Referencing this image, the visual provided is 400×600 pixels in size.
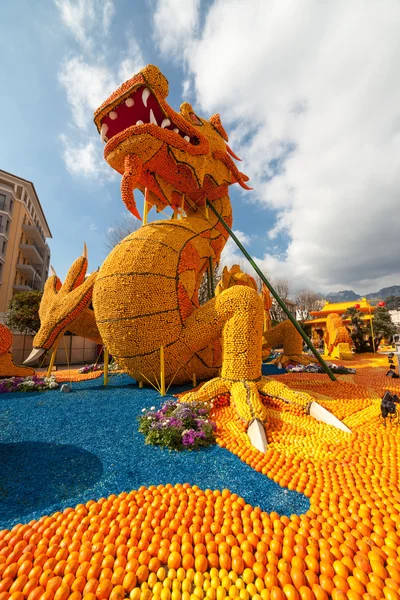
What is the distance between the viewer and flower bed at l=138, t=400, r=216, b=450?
3.45 metres

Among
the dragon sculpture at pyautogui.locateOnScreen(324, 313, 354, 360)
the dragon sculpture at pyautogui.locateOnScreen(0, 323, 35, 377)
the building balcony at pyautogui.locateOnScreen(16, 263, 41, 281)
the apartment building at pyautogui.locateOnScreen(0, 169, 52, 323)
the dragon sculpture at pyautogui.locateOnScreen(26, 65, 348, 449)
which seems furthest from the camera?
the building balcony at pyautogui.locateOnScreen(16, 263, 41, 281)

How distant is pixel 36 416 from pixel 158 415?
220 cm

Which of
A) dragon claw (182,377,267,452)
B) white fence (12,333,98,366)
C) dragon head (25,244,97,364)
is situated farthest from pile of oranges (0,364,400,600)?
white fence (12,333,98,366)

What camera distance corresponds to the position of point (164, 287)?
198 inches

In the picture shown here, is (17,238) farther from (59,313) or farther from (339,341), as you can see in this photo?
(339,341)

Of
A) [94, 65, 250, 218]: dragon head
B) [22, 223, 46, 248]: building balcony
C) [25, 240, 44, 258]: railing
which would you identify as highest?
[22, 223, 46, 248]: building balcony

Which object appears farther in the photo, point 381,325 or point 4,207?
point 4,207

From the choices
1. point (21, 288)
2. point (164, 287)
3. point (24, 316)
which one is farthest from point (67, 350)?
point (21, 288)

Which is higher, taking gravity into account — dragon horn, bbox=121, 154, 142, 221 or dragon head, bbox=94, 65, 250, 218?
dragon head, bbox=94, 65, 250, 218

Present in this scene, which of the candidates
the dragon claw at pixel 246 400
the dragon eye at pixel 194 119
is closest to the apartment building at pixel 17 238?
the dragon eye at pixel 194 119

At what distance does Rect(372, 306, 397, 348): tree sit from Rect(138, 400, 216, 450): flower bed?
67.6ft

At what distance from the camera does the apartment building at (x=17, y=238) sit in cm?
2328

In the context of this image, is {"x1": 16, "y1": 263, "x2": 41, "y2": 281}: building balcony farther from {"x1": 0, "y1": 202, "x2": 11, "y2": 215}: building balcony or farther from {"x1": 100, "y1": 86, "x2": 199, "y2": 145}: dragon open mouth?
{"x1": 100, "y1": 86, "x2": 199, "y2": 145}: dragon open mouth

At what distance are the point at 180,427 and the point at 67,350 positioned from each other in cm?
1320
